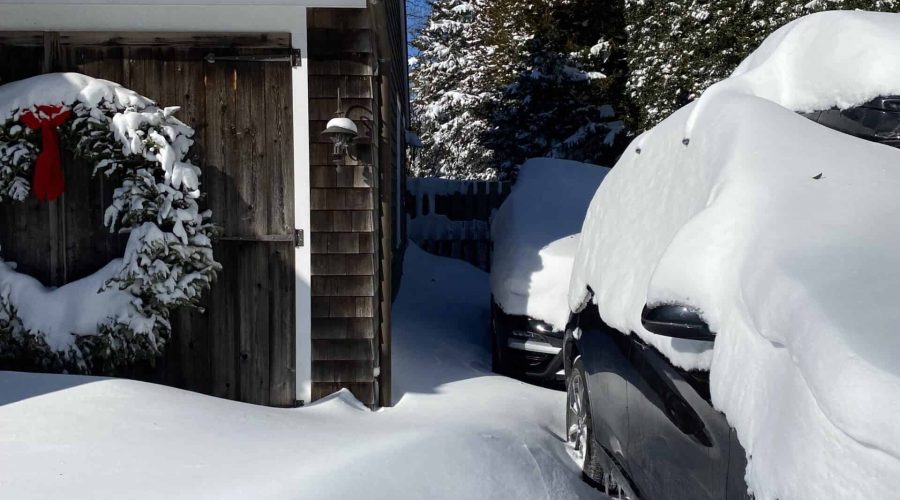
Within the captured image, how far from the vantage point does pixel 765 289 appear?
6.73 feet

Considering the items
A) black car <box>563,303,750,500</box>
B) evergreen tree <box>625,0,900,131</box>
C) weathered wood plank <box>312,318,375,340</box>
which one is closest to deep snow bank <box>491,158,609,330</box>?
weathered wood plank <box>312,318,375,340</box>

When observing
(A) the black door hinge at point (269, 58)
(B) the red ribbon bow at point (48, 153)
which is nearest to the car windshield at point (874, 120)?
(A) the black door hinge at point (269, 58)

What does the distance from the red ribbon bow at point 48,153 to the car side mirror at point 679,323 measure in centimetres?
452

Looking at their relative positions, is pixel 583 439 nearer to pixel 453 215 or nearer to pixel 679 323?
pixel 679 323

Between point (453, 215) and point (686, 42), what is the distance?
5216 mm

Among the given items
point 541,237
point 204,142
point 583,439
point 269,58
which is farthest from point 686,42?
point 583,439

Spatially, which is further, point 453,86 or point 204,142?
point 453,86

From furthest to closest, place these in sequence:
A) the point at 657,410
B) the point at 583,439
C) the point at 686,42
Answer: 1. the point at 686,42
2. the point at 583,439
3. the point at 657,410

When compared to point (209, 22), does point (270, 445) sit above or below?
below

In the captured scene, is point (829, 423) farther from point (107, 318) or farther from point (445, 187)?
point (445, 187)

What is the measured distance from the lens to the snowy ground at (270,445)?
3637 millimetres

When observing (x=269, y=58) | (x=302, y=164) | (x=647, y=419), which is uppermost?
(x=269, y=58)

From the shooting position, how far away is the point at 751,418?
2.06 m

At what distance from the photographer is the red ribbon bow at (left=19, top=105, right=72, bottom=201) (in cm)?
540
